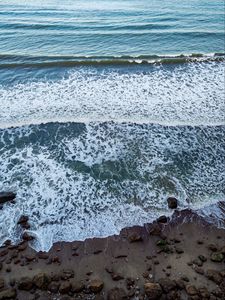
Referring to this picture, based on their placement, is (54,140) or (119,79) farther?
(119,79)

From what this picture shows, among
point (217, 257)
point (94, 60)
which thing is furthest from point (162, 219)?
point (94, 60)

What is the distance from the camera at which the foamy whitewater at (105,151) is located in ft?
28.2

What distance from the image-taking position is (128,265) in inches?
283

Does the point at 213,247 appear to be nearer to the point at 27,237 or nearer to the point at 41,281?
the point at 41,281

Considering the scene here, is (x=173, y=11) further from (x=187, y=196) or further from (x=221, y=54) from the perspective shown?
(x=187, y=196)

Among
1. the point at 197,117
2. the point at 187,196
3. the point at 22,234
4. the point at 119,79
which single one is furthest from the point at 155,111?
the point at 22,234

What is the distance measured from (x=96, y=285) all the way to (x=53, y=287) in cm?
95

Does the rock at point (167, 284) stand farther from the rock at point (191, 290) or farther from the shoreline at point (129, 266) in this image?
the rock at point (191, 290)

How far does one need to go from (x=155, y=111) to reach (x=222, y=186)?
195 inches

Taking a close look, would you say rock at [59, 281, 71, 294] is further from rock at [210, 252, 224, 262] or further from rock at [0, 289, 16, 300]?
rock at [210, 252, 224, 262]

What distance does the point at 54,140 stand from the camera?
11.5 metres

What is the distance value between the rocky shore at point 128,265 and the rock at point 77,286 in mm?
20

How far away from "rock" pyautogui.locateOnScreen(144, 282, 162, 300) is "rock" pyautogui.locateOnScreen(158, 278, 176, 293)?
0.38ft

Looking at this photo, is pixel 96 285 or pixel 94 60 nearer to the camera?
pixel 96 285
